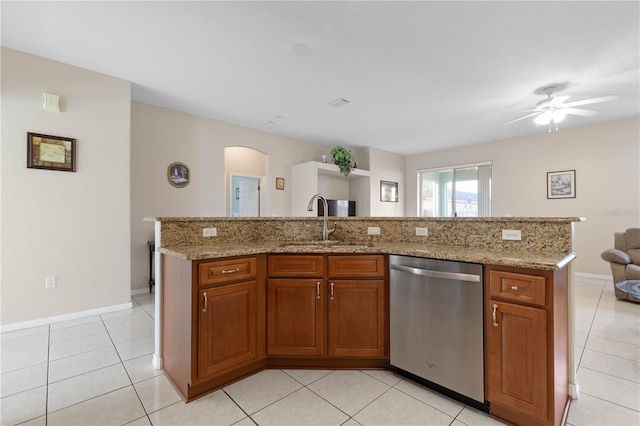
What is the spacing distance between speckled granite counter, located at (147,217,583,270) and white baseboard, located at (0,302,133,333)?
192 cm

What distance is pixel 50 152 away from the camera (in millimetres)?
2930

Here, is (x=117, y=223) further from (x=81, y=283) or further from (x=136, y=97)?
(x=136, y=97)

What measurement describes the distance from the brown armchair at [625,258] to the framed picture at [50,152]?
672 centimetres

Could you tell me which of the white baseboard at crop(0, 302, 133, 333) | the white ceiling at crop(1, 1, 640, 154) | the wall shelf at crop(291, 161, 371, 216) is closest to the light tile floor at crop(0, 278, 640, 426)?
the white baseboard at crop(0, 302, 133, 333)

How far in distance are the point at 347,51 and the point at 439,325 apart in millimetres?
2506

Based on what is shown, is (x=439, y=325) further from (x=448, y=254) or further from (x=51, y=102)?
(x=51, y=102)

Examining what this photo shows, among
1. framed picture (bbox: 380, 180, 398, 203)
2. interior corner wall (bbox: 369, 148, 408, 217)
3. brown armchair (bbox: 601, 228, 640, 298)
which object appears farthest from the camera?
framed picture (bbox: 380, 180, 398, 203)

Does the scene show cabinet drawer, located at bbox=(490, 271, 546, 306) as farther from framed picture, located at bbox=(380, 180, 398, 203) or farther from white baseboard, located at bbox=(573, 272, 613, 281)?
framed picture, located at bbox=(380, 180, 398, 203)

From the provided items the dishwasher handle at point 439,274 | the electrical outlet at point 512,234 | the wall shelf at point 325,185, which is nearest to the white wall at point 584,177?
the wall shelf at point 325,185

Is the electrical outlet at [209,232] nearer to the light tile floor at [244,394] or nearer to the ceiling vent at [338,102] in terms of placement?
the light tile floor at [244,394]

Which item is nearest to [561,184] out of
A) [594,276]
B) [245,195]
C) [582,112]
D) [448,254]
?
[594,276]

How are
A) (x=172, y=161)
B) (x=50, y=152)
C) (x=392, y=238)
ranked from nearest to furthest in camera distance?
(x=392, y=238) < (x=50, y=152) < (x=172, y=161)

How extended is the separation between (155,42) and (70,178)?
1717 millimetres

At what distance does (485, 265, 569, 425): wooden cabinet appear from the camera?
1.40 m
